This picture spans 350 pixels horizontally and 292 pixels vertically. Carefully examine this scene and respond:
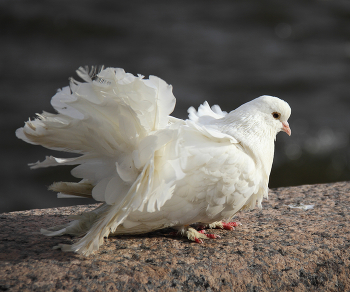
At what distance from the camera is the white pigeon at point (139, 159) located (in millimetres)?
2822

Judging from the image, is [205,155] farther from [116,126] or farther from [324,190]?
[324,190]

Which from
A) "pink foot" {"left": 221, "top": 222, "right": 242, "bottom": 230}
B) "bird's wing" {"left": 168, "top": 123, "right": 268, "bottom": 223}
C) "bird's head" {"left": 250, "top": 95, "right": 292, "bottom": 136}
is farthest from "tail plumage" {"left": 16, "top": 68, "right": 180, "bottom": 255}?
"bird's head" {"left": 250, "top": 95, "right": 292, "bottom": 136}

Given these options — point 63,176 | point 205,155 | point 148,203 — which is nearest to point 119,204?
point 148,203

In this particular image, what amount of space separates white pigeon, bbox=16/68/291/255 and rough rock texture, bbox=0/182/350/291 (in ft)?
0.50

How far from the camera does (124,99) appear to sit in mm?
2803

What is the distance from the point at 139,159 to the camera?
2848 millimetres

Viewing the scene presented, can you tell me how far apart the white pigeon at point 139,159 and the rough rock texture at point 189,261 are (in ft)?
0.50

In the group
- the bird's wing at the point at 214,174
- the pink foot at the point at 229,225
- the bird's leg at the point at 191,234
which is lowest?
the bird's leg at the point at 191,234

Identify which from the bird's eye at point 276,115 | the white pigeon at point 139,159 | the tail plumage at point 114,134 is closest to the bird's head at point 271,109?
the bird's eye at point 276,115

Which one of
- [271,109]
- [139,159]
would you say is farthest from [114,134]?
[271,109]

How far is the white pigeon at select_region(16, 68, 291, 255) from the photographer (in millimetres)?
2822

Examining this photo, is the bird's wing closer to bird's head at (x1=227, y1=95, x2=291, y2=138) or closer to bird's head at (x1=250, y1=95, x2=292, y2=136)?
bird's head at (x1=227, y1=95, x2=291, y2=138)

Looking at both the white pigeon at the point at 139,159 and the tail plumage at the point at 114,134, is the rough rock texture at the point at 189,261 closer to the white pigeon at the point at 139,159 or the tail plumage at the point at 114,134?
the white pigeon at the point at 139,159

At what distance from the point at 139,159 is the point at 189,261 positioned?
901 mm
